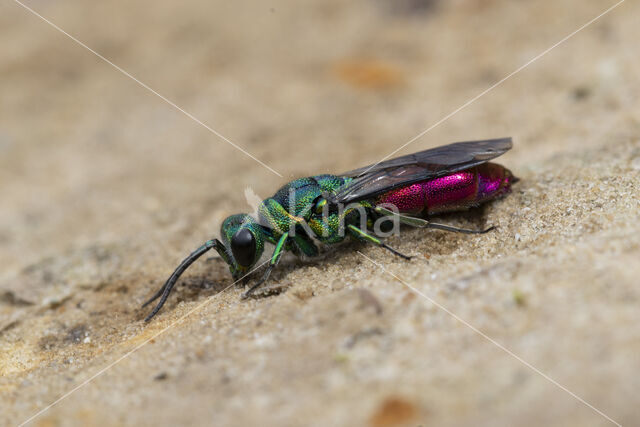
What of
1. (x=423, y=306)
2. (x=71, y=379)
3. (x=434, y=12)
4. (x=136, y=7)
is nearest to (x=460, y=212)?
(x=423, y=306)

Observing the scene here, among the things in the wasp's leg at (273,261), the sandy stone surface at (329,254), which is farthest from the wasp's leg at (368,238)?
the wasp's leg at (273,261)

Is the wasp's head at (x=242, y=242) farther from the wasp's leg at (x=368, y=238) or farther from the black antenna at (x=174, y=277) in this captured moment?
the wasp's leg at (x=368, y=238)

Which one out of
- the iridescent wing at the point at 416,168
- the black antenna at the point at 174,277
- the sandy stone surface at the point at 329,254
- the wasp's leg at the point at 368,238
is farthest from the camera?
the iridescent wing at the point at 416,168

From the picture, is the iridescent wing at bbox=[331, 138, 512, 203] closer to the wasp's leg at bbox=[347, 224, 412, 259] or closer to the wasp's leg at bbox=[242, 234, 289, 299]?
the wasp's leg at bbox=[347, 224, 412, 259]

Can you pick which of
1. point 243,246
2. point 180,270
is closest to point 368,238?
point 243,246

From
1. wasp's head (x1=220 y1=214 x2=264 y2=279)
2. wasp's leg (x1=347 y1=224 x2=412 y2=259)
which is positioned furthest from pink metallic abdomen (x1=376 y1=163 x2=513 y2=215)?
wasp's head (x1=220 y1=214 x2=264 y2=279)
